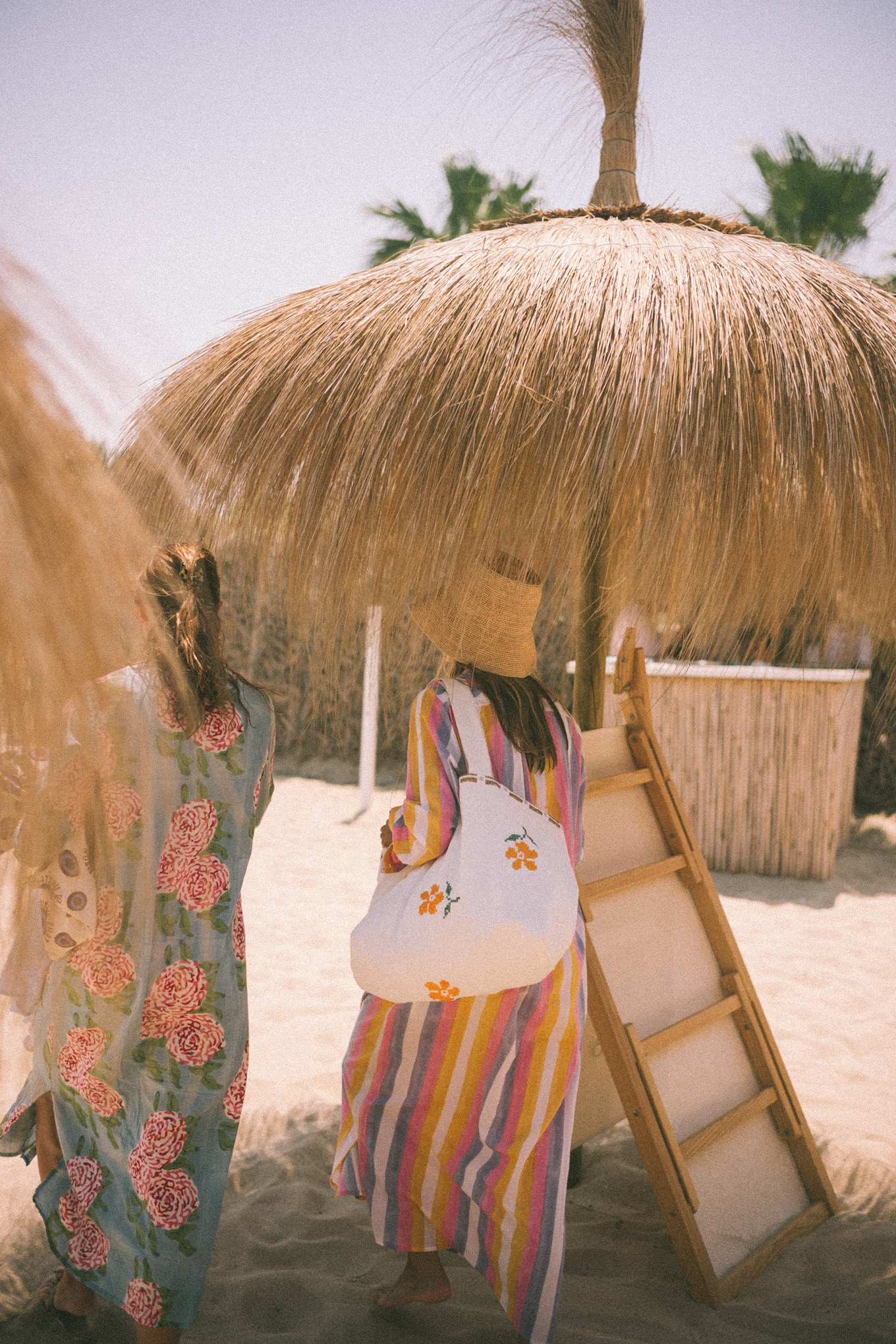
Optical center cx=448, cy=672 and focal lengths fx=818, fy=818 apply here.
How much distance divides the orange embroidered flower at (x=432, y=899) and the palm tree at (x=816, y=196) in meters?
8.64

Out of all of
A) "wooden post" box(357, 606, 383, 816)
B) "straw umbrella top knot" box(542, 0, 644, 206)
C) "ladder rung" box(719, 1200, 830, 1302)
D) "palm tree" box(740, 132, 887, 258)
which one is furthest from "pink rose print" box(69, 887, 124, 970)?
"palm tree" box(740, 132, 887, 258)

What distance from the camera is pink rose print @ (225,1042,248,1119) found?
1.72m

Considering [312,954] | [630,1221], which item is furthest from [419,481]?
[312,954]

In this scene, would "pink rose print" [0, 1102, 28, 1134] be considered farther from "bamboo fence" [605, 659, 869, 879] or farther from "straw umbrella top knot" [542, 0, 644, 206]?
"bamboo fence" [605, 659, 869, 879]

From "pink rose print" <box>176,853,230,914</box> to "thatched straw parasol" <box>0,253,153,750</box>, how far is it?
1.33 meters

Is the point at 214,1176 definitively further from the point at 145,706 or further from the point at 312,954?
the point at 312,954

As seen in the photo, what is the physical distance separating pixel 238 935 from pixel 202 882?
0.19 meters

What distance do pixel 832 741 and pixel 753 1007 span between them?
3817 mm

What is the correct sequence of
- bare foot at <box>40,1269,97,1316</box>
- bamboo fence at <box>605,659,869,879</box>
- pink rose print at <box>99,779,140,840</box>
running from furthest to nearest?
bamboo fence at <box>605,659,869,879</box>, bare foot at <box>40,1269,97,1316</box>, pink rose print at <box>99,779,140,840</box>

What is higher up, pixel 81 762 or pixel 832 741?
pixel 81 762

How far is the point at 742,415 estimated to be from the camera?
1.36 meters

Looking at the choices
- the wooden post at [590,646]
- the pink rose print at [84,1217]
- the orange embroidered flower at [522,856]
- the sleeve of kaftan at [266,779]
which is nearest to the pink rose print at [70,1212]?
the pink rose print at [84,1217]

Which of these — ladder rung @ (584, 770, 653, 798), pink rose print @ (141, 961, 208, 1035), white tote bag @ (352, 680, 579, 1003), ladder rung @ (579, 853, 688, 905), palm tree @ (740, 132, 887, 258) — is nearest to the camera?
white tote bag @ (352, 680, 579, 1003)

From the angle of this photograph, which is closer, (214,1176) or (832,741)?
(214,1176)
